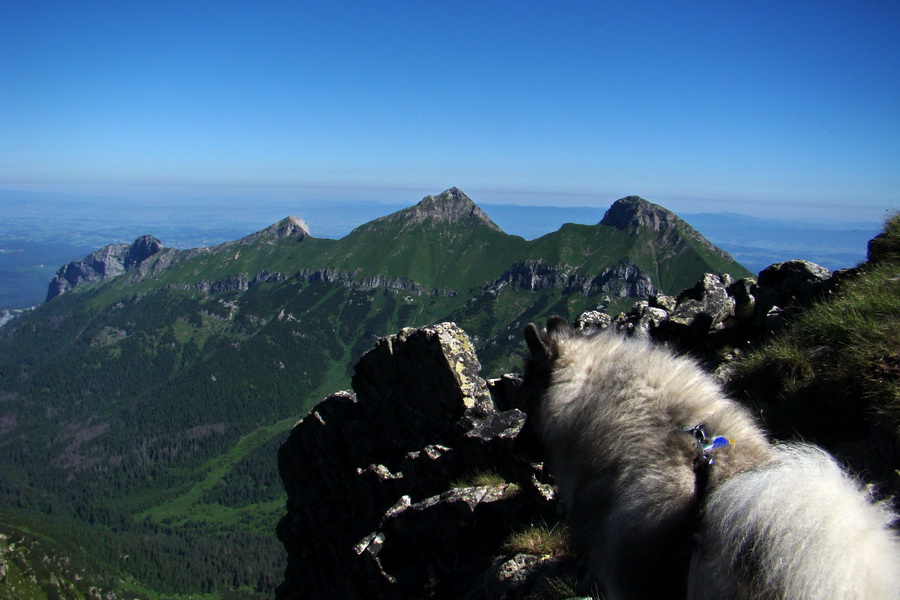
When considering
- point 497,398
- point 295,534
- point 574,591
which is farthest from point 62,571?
point 574,591

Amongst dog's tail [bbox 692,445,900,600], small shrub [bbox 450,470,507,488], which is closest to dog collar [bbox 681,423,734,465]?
dog's tail [bbox 692,445,900,600]

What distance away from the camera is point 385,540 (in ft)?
46.4

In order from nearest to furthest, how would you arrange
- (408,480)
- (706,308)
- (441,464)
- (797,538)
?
(797,538) → (441,464) → (408,480) → (706,308)

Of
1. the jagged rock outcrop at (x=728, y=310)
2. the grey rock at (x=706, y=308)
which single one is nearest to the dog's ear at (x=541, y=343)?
the jagged rock outcrop at (x=728, y=310)

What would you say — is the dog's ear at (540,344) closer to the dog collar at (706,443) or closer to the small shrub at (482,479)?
the dog collar at (706,443)

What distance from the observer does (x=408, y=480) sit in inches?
695

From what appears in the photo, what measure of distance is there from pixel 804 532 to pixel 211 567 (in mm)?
226626

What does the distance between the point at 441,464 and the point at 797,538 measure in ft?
44.9

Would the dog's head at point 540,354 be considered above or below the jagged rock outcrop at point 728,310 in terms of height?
above

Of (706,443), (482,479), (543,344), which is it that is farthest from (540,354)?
(482,479)

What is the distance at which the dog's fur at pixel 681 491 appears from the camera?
392cm

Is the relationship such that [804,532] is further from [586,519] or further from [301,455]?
[301,455]

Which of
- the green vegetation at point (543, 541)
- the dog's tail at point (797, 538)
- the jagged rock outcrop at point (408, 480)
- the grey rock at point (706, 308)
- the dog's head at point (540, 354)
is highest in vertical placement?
the dog's head at point (540, 354)

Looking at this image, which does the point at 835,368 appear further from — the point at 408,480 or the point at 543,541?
the point at 408,480
